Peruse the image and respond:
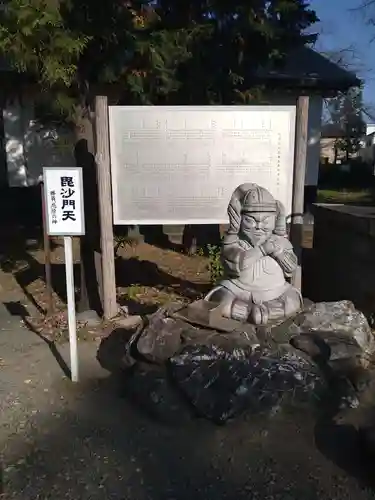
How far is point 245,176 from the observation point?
471 cm

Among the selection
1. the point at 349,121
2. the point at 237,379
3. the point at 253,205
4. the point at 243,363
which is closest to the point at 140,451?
the point at 237,379

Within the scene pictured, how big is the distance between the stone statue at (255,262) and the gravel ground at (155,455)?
1.02 metres

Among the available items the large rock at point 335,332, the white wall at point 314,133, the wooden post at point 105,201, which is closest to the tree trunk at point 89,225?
the wooden post at point 105,201

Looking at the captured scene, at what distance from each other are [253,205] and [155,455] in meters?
2.07

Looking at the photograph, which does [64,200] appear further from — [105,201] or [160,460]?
[160,460]

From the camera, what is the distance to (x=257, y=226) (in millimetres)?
4027

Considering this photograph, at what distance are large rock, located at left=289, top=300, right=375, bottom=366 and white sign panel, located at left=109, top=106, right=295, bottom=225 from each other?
1189 mm

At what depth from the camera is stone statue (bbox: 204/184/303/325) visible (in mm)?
4008

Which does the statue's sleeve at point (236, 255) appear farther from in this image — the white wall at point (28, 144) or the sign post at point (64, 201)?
the white wall at point (28, 144)

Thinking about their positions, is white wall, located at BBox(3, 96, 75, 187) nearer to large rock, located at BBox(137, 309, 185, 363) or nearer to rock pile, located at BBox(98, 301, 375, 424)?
large rock, located at BBox(137, 309, 185, 363)

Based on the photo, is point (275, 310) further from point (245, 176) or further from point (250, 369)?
point (245, 176)

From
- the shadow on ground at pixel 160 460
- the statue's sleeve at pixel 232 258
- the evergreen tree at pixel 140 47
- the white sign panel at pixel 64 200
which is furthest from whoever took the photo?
the evergreen tree at pixel 140 47

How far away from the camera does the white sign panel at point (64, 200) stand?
3.54 m

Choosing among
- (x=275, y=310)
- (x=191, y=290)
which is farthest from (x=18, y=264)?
(x=275, y=310)
